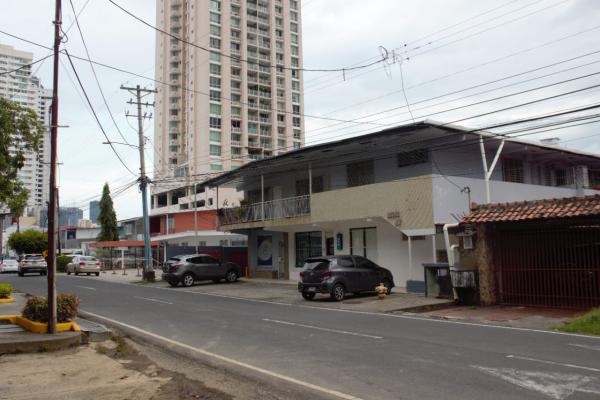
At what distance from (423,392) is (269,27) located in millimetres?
102414

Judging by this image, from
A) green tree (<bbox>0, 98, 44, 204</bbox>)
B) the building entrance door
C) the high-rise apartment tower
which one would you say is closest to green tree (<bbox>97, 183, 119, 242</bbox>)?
the high-rise apartment tower

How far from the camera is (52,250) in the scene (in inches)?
421

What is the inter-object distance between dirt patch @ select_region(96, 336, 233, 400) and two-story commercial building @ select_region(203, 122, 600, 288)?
1396cm

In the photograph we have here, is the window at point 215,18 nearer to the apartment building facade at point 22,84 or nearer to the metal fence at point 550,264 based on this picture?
the apartment building facade at point 22,84

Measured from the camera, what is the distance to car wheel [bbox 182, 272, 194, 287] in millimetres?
29094

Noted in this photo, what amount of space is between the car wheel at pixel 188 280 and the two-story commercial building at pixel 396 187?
4.68m

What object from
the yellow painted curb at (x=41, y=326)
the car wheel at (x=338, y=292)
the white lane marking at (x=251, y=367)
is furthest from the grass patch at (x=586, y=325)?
the yellow painted curb at (x=41, y=326)

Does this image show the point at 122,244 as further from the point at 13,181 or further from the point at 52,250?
the point at 52,250

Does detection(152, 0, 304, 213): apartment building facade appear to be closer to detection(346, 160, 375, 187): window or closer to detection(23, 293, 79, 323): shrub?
detection(346, 160, 375, 187): window

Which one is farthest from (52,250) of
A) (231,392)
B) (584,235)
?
(584,235)

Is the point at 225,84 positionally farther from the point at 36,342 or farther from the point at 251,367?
the point at 251,367

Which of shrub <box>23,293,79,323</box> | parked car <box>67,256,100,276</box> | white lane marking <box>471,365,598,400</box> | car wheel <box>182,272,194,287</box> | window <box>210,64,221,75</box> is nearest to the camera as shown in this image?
white lane marking <box>471,365,598,400</box>

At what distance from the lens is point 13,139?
599 inches

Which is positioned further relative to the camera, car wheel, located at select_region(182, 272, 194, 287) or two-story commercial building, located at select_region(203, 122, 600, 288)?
car wheel, located at select_region(182, 272, 194, 287)
